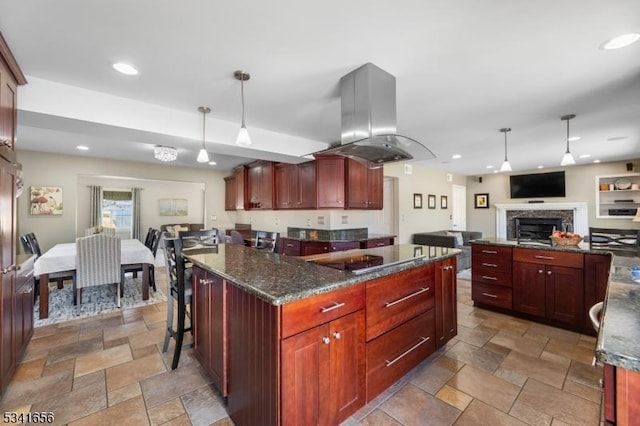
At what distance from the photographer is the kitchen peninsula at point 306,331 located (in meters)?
1.31

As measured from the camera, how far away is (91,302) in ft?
12.8

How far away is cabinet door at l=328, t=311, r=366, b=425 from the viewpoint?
1.48 m

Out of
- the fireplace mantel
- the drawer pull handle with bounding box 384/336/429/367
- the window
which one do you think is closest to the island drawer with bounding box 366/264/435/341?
the drawer pull handle with bounding box 384/336/429/367

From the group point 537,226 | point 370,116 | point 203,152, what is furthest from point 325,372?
point 537,226

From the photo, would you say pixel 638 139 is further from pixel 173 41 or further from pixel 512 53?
pixel 173 41

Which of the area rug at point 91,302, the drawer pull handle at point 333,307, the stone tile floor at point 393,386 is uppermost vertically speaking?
the drawer pull handle at point 333,307

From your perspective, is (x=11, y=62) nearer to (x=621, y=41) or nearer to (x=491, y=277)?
(x=621, y=41)

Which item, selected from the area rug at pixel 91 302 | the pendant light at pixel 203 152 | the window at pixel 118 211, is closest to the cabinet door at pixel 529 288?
the pendant light at pixel 203 152

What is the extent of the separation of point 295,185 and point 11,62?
3536mm

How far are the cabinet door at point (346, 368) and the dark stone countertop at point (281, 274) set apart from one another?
0.23 m

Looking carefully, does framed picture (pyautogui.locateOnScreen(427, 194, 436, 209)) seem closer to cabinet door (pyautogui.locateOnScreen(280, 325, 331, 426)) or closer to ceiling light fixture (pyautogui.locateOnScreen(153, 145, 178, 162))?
ceiling light fixture (pyautogui.locateOnScreen(153, 145, 178, 162))

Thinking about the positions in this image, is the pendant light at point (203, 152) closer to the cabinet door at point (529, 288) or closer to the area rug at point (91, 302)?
the area rug at point (91, 302)

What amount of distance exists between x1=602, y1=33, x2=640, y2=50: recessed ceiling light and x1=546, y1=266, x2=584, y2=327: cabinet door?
2.10m

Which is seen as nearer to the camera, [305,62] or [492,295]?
[305,62]
